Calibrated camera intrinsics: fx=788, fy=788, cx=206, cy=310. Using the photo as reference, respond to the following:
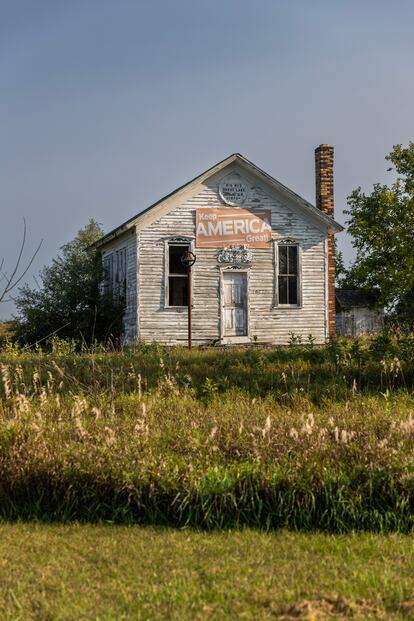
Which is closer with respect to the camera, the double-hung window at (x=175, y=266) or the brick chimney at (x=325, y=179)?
the double-hung window at (x=175, y=266)

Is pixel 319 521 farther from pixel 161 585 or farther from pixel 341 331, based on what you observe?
pixel 341 331

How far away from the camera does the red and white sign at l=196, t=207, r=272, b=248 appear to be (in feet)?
77.2

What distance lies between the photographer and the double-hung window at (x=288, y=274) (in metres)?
24.2

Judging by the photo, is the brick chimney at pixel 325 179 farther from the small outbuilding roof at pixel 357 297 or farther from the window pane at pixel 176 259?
the small outbuilding roof at pixel 357 297

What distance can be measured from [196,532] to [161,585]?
1293mm

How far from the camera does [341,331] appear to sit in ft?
127

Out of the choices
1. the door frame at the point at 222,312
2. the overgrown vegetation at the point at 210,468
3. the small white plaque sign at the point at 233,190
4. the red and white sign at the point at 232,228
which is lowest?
the overgrown vegetation at the point at 210,468

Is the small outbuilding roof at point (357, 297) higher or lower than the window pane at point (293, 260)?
lower

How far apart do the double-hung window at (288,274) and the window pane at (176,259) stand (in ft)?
9.78

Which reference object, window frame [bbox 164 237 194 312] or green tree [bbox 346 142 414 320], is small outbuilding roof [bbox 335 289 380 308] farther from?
window frame [bbox 164 237 194 312]

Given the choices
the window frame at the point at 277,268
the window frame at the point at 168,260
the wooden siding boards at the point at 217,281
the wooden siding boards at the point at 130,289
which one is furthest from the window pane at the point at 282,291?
the wooden siding boards at the point at 130,289

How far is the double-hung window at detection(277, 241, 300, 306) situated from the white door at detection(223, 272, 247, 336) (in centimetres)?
118

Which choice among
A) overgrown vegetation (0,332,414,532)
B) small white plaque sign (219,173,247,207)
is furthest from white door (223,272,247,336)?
overgrown vegetation (0,332,414,532)

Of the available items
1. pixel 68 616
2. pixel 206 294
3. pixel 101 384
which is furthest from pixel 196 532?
pixel 206 294
